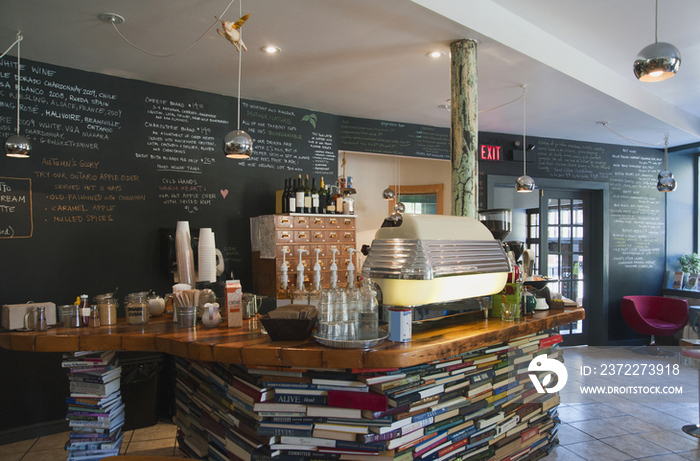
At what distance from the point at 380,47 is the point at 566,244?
16.3 feet

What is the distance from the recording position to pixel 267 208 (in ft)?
16.0

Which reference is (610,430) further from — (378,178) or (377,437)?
(378,178)

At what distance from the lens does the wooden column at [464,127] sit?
10.6 feet

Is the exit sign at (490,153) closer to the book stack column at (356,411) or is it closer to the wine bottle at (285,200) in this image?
the wine bottle at (285,200)

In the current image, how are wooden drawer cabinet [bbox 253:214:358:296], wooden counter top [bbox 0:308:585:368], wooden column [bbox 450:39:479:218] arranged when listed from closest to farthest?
wooden counter top [bbox 0:308:585:368]
wooden column [bbox 450:39:479:218]
wooden drawer cabinet [bbox 253:214:358:296]

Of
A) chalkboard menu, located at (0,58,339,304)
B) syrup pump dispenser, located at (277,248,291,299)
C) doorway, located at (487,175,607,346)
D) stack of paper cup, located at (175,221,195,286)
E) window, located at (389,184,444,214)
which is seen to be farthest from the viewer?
window, located at (389,184,444,214)

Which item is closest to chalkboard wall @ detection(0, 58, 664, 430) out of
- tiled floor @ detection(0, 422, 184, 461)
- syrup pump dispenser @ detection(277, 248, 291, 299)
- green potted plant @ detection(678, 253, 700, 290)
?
tiled floor @ detection(0, 422, 184, 461)

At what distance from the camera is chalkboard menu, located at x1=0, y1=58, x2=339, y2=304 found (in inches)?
142

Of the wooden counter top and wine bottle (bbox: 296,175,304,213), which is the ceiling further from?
the wooden counter top

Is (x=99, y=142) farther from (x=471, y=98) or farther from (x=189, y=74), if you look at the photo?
(x=471, y=98)

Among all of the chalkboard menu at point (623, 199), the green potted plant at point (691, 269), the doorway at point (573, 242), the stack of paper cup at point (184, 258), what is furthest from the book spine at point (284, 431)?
the green potted plant at point (691, 269)

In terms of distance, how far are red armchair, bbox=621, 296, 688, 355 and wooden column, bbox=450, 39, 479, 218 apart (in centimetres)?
464

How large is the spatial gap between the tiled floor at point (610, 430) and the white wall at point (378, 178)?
3331 millimetres

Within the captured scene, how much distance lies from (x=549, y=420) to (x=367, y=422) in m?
1.93
